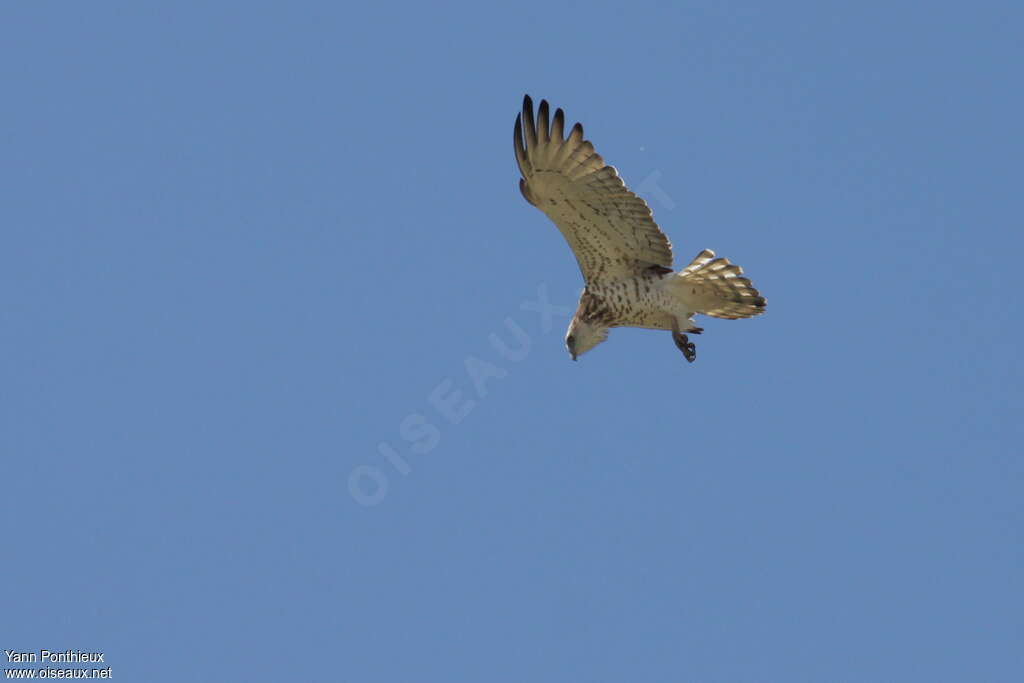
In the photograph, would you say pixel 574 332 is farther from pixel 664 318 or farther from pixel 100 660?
pixel 100 660

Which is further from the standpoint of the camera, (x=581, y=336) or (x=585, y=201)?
(x=581, y=336)

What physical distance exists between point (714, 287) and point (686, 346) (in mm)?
574

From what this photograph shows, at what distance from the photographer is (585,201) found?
12414mm

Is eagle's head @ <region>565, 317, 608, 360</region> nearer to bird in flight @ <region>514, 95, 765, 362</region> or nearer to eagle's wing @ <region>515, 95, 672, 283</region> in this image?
bird in flight @ <region>514, 95, 765, 362</region>

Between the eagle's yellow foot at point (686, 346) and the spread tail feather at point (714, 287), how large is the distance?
0.26 meters

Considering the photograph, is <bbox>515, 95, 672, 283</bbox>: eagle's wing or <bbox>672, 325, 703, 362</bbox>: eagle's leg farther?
<bbox>672, 325, 703, 362</bbox>: eagle's leg

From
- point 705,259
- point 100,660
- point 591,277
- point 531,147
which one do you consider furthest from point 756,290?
point 100,660

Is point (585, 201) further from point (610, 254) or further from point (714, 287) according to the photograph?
point (714, 287)

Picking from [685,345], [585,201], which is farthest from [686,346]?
[585,201]

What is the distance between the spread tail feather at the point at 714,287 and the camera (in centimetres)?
1300

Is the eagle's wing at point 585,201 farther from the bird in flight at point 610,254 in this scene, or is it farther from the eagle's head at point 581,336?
the eagle's head at point 581,336

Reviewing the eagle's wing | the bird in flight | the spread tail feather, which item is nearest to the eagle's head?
the bird in flight

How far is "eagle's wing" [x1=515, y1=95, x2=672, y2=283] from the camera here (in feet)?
39.6

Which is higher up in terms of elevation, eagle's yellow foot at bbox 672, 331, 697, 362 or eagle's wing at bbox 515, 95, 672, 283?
eagle's wing at bbox 515, 95, 672, 283
